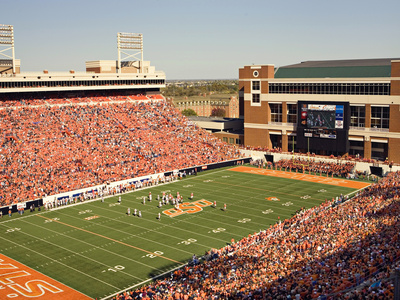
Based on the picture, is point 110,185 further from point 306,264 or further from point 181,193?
point 306,264

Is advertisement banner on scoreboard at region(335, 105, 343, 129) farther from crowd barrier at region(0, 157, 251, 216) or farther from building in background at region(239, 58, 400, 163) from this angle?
crowd barrier at region(0, 157, 251, 216)

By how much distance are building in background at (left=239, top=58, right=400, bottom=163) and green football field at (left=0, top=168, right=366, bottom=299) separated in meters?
9.38

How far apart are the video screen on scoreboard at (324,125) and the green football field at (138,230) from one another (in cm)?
843

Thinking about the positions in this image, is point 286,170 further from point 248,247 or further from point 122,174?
point 248,247

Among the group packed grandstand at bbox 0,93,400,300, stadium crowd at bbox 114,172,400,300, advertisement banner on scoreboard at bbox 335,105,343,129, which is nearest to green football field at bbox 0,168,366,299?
packed grandstand at bbox 0,93,400,300

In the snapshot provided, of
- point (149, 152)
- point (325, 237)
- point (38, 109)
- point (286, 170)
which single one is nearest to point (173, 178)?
point (149, 152)

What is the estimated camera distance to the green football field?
81.2ft

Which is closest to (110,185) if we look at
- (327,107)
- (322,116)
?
(322,116)

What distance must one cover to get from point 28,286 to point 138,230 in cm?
931

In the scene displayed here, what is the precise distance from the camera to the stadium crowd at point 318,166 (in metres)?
47.0

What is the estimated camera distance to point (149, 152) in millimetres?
49344

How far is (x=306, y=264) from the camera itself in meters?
20.1

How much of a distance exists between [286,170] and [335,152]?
6095mm

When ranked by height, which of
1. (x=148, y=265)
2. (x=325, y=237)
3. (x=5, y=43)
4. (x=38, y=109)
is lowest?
(x=148, y=265)
